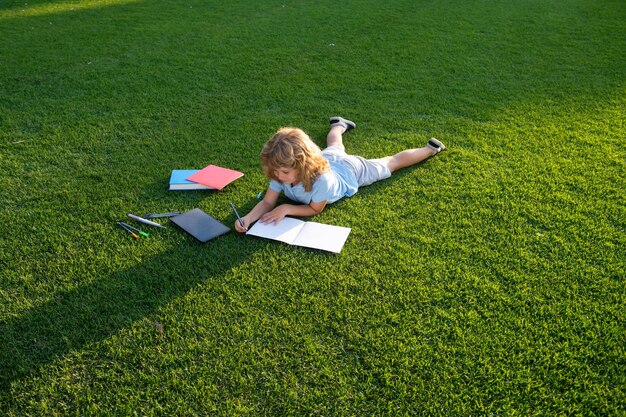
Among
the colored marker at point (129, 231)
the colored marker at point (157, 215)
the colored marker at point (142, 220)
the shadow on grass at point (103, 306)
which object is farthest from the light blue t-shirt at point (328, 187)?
the colored marker at point (129, 231)

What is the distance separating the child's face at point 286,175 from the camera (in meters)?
3.13

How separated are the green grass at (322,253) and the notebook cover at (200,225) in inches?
2.9

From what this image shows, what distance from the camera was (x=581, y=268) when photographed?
2855 mm

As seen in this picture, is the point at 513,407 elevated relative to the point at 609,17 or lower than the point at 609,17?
lower

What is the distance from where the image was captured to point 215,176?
367 centimetres

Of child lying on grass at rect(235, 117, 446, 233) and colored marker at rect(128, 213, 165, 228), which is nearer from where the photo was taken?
child lying on grass at rect(235, 117, 446, 233)

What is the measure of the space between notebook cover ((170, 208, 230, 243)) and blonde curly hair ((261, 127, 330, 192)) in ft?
1.70

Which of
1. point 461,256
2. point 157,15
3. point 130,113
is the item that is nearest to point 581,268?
point 461,256

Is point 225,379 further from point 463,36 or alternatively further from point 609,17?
point 609,17

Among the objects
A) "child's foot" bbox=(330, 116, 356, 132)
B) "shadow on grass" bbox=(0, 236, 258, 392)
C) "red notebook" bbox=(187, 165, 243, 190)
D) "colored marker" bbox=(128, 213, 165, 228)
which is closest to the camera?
"shadow on grass" bbox=(0, 236, 258, 392)

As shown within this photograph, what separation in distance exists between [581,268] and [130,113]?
4.26 m

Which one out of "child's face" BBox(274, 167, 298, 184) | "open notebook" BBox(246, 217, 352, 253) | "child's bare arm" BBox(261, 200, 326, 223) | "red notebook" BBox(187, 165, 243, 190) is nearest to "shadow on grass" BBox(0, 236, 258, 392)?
"open notebook" BBox(246, 217, 352, 253)

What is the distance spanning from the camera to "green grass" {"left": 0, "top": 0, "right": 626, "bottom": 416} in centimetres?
225

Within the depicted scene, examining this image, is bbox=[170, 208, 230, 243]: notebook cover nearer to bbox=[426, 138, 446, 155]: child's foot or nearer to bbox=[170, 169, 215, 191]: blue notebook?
bbox=[170, 169, 215, 191]: blue notebook
